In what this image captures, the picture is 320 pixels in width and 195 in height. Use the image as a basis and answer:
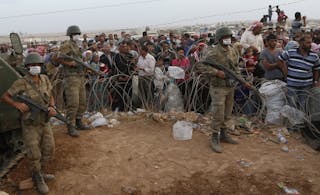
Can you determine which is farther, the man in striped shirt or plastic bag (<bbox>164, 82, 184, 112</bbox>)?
plastic bag (<bbox>164, 82, 184, 112</bbox>)

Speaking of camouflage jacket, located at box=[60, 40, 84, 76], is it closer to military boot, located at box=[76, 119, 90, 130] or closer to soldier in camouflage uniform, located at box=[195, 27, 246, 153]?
military boot, located at box=[76, 119, 90, 130]

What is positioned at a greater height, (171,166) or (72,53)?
(72,53)

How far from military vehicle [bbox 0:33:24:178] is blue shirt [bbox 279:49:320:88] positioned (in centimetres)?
412

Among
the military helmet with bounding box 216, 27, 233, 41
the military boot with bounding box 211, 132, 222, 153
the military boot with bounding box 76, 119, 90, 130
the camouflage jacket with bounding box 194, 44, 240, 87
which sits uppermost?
the military helmet with bounding box 216, 27, 233, 41

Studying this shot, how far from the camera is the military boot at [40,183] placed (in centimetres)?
392

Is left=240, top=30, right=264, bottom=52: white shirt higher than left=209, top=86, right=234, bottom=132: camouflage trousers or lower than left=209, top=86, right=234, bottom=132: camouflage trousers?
higher

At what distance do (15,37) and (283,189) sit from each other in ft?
13.8

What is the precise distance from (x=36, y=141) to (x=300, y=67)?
13.4 ft

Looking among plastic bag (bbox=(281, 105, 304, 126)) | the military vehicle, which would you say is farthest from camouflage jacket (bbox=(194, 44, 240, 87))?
the military vehicle

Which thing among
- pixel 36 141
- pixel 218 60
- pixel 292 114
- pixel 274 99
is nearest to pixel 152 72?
pixel 218 60

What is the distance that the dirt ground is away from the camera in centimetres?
405

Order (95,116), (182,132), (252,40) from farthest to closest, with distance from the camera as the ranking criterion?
(252,40), (95,116), (182,132)

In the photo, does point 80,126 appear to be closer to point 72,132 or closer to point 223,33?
point 72,132

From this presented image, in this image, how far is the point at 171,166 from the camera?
4.54 m
